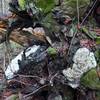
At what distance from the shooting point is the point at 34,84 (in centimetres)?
152

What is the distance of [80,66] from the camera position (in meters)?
1.46

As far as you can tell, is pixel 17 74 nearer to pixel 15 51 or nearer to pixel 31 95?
pixel 31 95

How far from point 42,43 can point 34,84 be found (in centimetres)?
27

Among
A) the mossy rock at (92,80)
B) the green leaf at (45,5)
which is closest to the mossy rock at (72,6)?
the green leaf at (45,5)

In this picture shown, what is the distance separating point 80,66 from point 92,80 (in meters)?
0.09

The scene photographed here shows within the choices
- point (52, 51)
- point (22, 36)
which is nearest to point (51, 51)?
point (52, 51)

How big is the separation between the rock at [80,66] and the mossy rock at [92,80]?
3 centimetres

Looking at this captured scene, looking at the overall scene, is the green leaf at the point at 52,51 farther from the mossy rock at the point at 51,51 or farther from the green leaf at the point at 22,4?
the green leaf at the point at 22,4

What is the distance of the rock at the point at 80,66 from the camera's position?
1455mm

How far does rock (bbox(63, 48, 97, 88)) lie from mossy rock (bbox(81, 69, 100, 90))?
0.03m

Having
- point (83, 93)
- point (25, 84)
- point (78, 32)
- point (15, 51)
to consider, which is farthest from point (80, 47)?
point (15, 51)

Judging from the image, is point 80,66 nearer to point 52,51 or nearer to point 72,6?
point 52,51

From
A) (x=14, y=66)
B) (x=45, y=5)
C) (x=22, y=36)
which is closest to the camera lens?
(x=45, y=5)

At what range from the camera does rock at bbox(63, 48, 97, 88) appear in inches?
57.3
